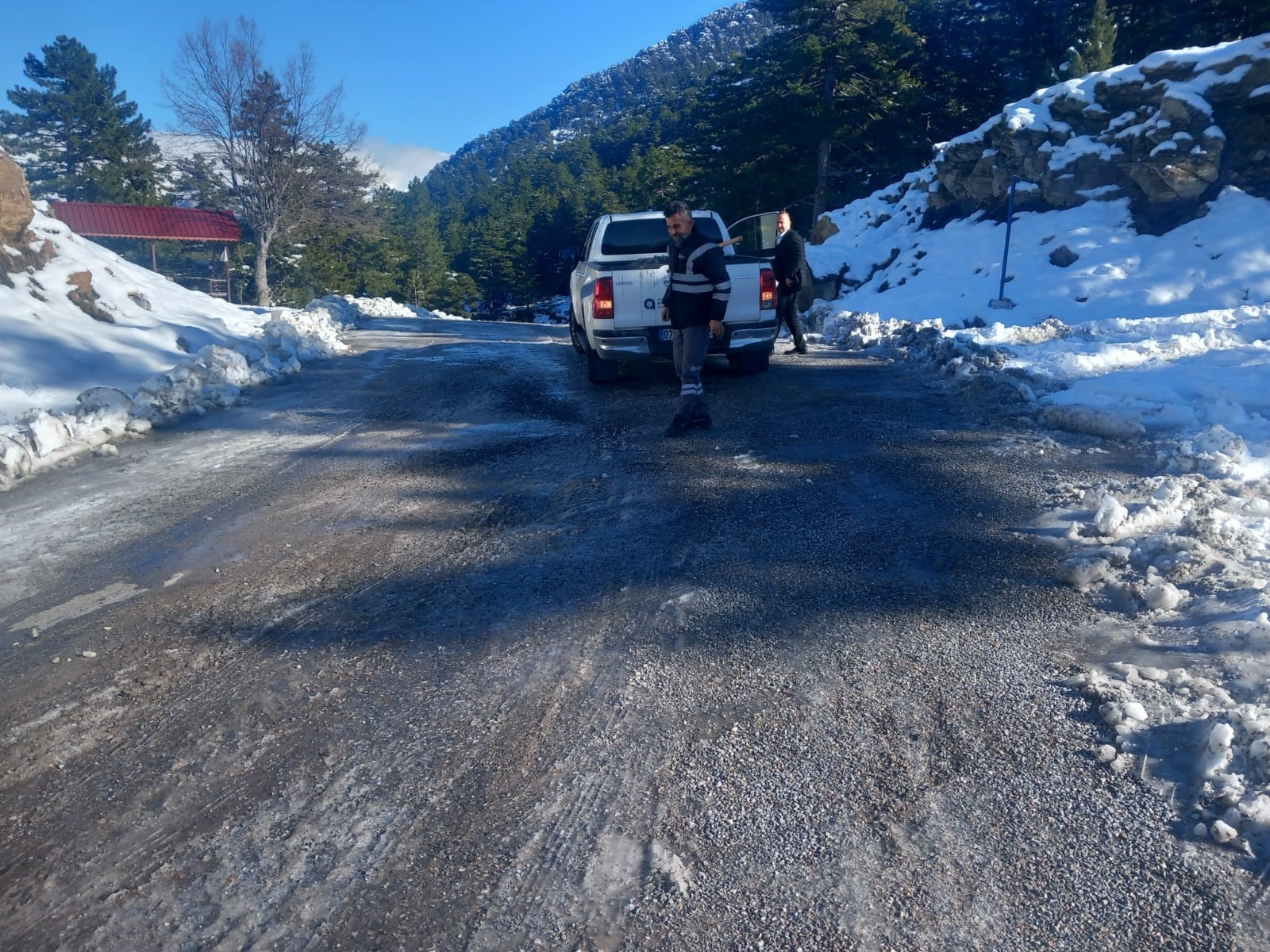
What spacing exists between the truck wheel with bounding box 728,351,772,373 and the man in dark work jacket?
3021 mm

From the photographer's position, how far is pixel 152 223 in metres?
46.6

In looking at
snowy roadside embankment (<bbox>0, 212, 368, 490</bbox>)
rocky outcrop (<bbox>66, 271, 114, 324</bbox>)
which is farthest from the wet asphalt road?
rocky outcrop (<bbox>66, 271, 114, 324</bbox>)

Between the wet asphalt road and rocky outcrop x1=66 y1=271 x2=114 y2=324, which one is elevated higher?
rocky outcrop x1=66 y1=271 x2=114 y2=324

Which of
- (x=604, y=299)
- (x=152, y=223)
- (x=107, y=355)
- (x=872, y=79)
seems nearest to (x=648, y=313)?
(x=604, y=299)

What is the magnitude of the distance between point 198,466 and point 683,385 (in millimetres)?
4222

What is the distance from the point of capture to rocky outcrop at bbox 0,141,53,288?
12.7 metres

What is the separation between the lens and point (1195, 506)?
17.0ft

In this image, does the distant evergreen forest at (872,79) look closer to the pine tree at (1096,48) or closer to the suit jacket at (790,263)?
the pine tree at (1096,48)

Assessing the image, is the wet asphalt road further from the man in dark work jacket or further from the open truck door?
the open truck door

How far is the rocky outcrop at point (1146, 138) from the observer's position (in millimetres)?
16875

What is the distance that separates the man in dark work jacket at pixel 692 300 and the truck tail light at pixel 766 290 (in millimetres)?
2527

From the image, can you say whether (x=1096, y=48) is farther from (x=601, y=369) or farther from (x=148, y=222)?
(x=148, y=222)

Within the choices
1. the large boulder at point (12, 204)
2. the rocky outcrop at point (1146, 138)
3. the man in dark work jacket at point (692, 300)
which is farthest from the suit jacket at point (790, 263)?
the large boulder at point (12, 204)

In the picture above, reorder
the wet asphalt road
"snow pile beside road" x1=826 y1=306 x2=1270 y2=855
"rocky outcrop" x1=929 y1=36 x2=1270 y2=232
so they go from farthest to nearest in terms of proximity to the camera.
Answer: "rocky outcrop" x1=929 y1=36 x2=1270 y2=232 < "snow pile beside road" x1=826 y1=306 x2=1270 y2=855 < the wet asphalt road
